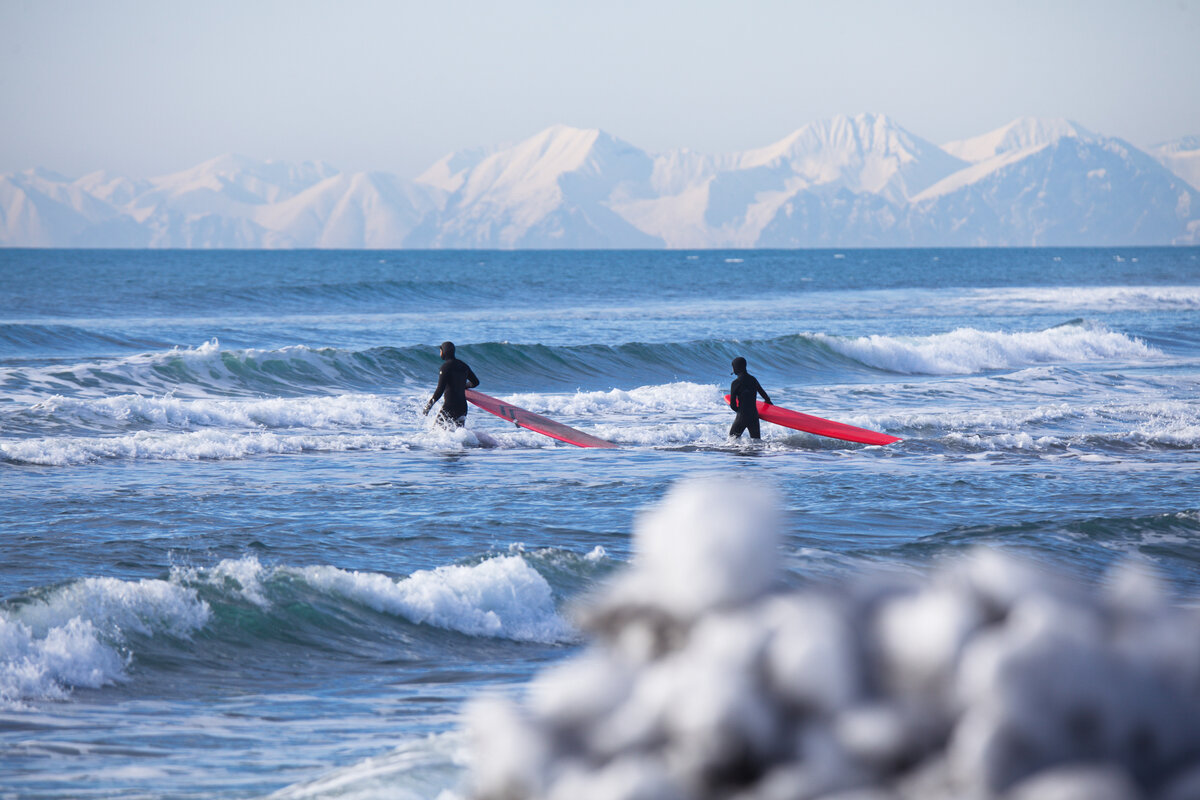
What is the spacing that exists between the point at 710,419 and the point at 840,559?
10029 mm

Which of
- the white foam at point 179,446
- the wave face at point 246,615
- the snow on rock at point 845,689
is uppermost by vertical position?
the snow on rock at point 845,689

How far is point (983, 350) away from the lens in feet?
99.4

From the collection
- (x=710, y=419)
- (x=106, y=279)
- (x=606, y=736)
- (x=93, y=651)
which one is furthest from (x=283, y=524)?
(x=106, y=279)

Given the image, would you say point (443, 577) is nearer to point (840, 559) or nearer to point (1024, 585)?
point (840, 559)

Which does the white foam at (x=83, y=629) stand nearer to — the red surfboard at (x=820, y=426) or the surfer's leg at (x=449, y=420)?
the surfer's leg at (x=449, y=420)

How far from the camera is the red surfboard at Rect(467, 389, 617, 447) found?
15688mm

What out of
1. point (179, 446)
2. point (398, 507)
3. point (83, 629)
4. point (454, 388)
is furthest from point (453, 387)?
point (83, 629)

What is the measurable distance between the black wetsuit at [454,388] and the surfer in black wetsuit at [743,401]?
367cm

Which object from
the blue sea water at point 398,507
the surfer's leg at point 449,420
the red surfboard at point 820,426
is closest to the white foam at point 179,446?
the blue sea water at point 398,507

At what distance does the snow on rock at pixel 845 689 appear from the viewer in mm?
1742

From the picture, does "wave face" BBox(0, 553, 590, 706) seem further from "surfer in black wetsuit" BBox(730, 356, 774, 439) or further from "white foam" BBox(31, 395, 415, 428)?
"white foam" BBox(31, 395, 415, 428)

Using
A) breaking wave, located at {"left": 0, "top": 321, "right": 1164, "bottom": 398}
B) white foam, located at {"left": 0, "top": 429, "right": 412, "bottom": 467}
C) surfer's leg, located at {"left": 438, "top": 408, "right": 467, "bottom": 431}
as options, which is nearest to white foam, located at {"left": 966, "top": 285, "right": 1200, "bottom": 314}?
breaking wave, located at {"left": 0, "top": 321, "right": 1164, "bottom": 398}

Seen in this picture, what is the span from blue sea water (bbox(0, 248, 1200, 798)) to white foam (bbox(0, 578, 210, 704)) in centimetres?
2

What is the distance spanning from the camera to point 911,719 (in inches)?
72.1
